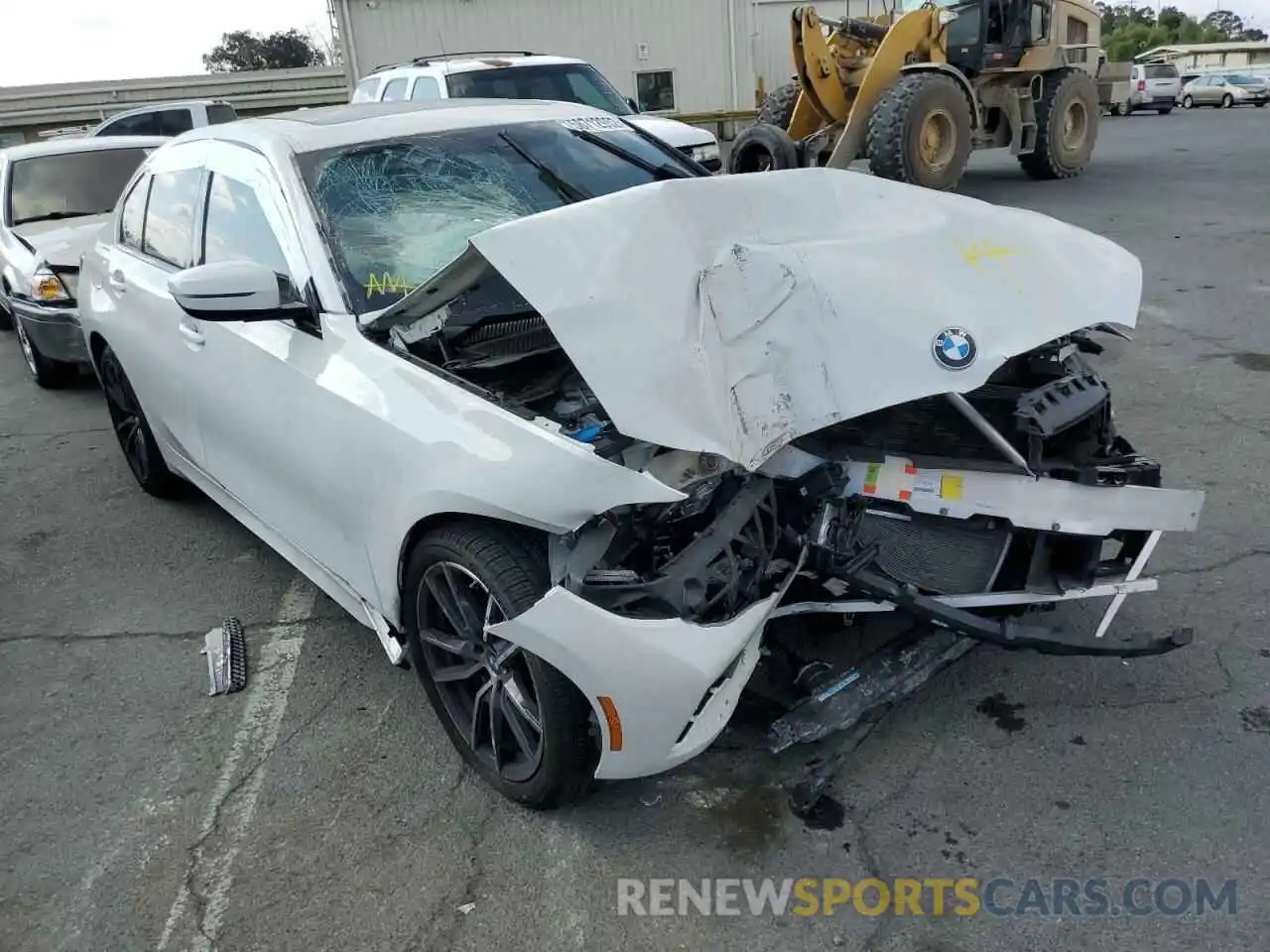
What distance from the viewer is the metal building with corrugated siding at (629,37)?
2145 cm

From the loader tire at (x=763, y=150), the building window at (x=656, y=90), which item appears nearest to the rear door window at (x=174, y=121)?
the loader tire at (x=763, y=150)

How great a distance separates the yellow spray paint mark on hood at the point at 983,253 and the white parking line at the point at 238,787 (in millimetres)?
2567

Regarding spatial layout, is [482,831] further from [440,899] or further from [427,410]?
[427,410]

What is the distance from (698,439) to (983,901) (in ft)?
4.21

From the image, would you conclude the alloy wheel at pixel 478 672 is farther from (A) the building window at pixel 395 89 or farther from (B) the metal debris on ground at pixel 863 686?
(A) the building window at pixel 395 89

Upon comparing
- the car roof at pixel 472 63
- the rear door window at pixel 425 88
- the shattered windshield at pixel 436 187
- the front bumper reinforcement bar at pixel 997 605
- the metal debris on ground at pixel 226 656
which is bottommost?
the metal debris on ground at pixel 226 656

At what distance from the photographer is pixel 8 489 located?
18.5ft

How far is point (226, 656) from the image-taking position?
3670 millimetres

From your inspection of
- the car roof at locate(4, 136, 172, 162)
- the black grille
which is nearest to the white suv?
the car roof at locate(4, 136, 172, 162)

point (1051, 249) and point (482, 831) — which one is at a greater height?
point (1051, 249)

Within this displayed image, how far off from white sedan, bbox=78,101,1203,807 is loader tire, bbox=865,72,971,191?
8.78 metres

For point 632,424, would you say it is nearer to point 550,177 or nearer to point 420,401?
point 420,401

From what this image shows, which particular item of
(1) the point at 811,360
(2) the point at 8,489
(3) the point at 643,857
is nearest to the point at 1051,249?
(1) the point at 811,360

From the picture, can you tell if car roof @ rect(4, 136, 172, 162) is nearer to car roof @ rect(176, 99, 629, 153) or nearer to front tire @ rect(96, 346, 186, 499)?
front tire @ rect(96, 346, 186, 499)
